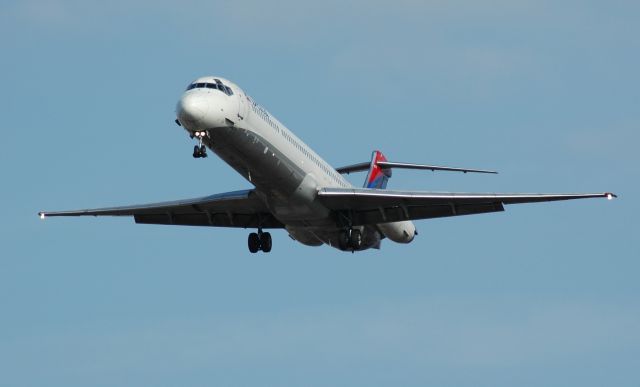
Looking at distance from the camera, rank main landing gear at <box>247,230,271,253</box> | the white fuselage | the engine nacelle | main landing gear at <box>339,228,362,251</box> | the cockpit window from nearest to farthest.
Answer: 1. the white fuselage
2. the cockpit window
3. main landing gear at <box>339,228,362,251</box>
4. main landing gear at <box>247,230,271,253</box>
5. the engine nacelle

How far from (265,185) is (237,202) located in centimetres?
296

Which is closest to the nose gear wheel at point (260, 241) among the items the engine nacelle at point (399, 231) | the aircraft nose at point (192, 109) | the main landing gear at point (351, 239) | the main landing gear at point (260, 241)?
the main landing gear at point (260, 241)

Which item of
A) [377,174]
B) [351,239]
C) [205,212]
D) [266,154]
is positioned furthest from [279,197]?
[377,174]

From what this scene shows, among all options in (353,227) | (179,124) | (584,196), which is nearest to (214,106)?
(179,124)

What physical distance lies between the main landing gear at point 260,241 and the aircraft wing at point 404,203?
10.2 feet

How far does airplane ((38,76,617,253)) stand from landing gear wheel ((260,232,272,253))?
0.03 metres

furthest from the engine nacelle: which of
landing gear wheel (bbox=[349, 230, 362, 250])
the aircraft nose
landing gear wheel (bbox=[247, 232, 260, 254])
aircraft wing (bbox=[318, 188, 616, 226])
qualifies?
the aircraft nose

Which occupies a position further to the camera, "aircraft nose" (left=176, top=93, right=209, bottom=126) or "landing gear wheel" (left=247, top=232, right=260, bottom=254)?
"landing gear wheel" (left=247, top=232, right=260, bottom=254)

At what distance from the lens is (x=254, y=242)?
49.1 meters

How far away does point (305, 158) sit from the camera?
45.9m

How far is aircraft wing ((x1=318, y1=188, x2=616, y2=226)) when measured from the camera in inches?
1796

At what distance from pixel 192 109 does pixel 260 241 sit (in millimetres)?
8683

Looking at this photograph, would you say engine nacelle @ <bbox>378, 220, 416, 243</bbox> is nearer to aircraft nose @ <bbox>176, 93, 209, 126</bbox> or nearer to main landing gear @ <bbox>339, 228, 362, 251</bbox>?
main landing gear @ <bbox>339, 228, 362, 251</bbox>

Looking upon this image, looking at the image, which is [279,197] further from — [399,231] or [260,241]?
[399,231]
